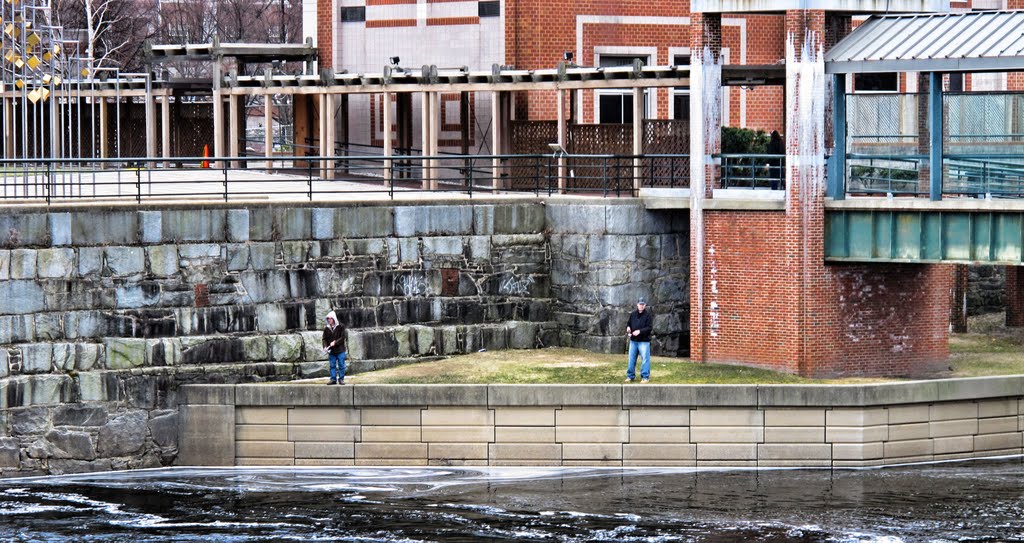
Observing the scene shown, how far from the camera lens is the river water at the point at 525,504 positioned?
943 inches

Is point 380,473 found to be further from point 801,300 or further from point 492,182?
point 492,182

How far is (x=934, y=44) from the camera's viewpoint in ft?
95.3

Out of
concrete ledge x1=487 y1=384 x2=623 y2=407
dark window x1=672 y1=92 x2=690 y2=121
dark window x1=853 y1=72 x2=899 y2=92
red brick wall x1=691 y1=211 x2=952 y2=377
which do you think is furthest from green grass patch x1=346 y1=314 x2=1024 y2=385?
dark window x1=853 y1=72 x2=899 y2=92

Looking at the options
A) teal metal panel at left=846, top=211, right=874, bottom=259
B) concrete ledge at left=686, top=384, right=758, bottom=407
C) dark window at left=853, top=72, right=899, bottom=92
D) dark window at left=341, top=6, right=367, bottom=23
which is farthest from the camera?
dark window at left=853, top=72, right=899, bottom=92

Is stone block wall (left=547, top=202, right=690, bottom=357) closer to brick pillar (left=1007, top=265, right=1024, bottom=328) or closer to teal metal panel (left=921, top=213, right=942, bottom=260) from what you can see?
teal metal panel (left=921, top=213, right=942, bottom=260)

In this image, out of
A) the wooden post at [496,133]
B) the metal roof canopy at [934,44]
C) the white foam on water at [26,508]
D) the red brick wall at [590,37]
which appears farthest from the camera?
the red brick wall at [590,37]

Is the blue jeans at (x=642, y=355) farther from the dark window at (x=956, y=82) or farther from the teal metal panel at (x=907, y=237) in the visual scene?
the dark window at (x=956, y=82)

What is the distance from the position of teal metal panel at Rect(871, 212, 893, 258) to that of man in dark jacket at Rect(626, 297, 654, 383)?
4.08 metres

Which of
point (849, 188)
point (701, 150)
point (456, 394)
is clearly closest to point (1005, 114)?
point (849, 188)

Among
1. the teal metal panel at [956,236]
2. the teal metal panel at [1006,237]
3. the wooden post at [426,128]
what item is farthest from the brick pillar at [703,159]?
the wooden post at [426,128]

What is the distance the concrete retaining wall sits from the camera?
27969 millimetres

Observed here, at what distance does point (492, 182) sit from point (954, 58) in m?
11.5

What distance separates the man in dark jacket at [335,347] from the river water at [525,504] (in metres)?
1.52

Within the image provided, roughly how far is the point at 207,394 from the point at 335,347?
7.19 ft
